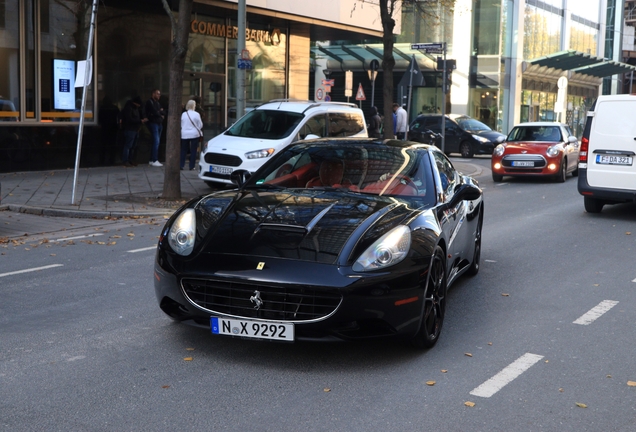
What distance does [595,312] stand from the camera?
23.1 ft

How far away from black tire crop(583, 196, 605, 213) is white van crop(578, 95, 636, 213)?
0.36m

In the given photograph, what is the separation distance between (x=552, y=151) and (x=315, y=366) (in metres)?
17.0

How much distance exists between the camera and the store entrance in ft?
79.8

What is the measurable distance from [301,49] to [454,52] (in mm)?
19965

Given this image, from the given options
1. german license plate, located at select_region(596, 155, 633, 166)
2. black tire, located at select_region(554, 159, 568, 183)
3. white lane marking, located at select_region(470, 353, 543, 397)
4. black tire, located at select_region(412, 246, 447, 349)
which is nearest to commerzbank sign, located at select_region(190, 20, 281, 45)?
black tire, located at select_region(554, 159, 568, 183)

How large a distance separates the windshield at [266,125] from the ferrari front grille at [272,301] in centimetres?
1161

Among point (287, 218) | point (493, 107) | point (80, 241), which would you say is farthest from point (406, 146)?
point (493, 107)

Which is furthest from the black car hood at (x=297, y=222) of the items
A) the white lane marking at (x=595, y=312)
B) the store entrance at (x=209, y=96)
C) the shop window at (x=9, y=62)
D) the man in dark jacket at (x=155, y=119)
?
the store entrance at (x=209, y=96)

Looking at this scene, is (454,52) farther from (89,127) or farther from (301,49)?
(89,127)

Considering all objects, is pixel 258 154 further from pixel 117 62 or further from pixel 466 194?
pixel 466 194

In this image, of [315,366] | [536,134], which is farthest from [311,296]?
[536,134]

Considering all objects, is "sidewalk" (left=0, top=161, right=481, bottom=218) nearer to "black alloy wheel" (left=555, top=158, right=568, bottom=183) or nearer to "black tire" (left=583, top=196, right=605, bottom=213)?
"black tire" (left=583, top=196, right=605, bottom=213)

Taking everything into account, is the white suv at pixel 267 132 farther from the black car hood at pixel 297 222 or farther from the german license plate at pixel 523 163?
the black car hood at pixel 297 222

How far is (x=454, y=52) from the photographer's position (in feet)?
153
